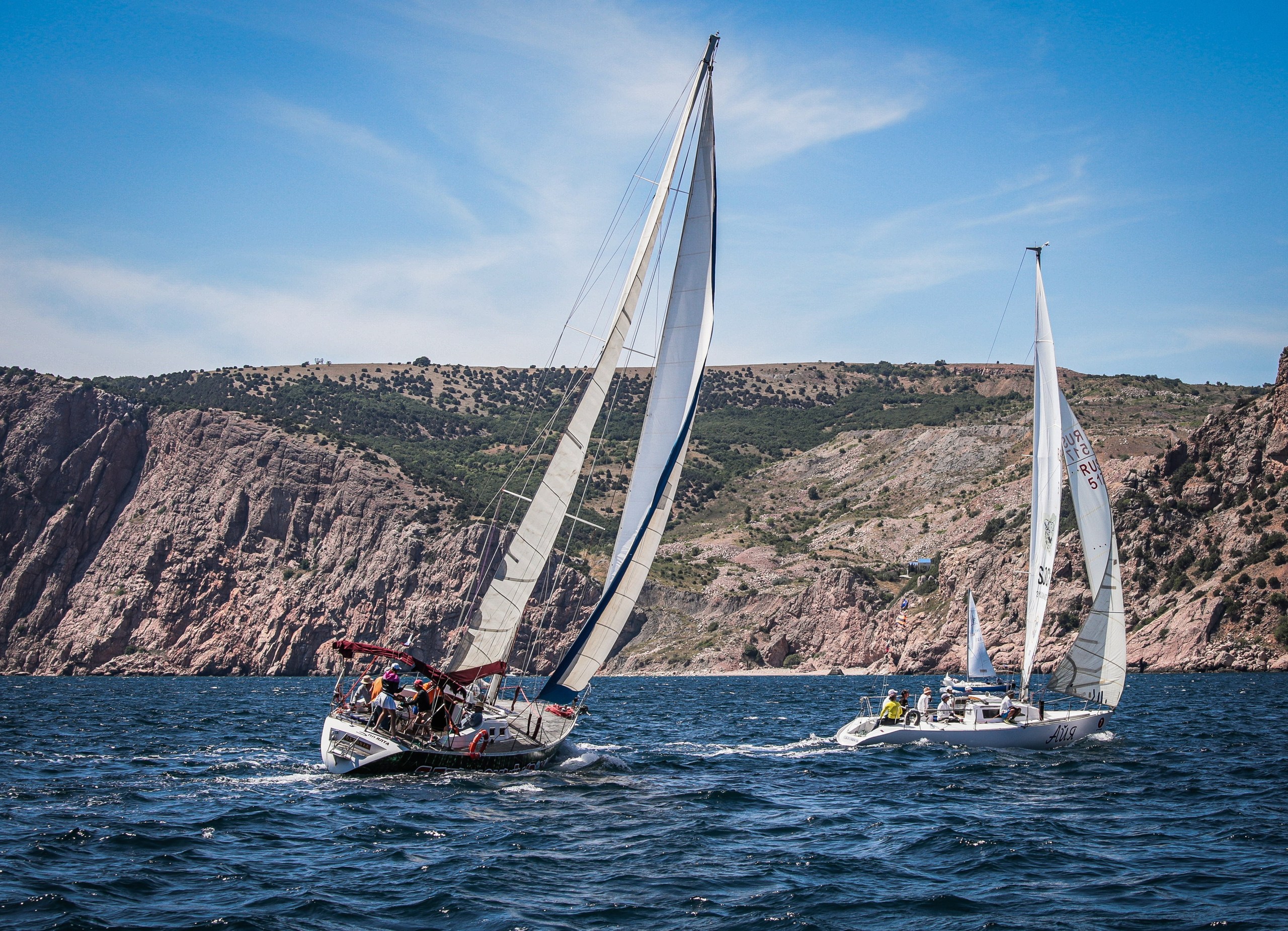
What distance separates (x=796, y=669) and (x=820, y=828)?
7231 cm

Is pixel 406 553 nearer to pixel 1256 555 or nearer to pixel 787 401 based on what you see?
pixel 1256 555

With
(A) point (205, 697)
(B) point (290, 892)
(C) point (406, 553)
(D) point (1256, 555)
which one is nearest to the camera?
(B) point (290, 892)

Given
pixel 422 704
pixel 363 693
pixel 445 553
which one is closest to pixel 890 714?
pixel 422 704

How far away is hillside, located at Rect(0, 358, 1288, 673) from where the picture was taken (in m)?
76.2

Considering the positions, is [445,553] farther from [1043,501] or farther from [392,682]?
[392,682]

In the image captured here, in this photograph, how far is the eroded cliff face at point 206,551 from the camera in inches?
3329

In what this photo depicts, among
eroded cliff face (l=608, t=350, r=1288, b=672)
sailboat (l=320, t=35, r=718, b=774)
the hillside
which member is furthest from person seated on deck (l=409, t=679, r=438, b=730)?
eroded cliff face (l=608, t=350, r=1288, b=672)

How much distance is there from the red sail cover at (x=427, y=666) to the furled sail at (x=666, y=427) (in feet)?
5.62

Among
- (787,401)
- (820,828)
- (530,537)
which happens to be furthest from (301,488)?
(787,401)

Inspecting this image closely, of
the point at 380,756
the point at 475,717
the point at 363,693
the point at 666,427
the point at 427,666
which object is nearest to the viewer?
the point at 380,756

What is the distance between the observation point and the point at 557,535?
81.5 feet

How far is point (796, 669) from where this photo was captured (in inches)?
3570

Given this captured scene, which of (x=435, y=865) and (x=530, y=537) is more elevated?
(x=530, y=537)

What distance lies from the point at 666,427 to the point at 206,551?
7398 cm
